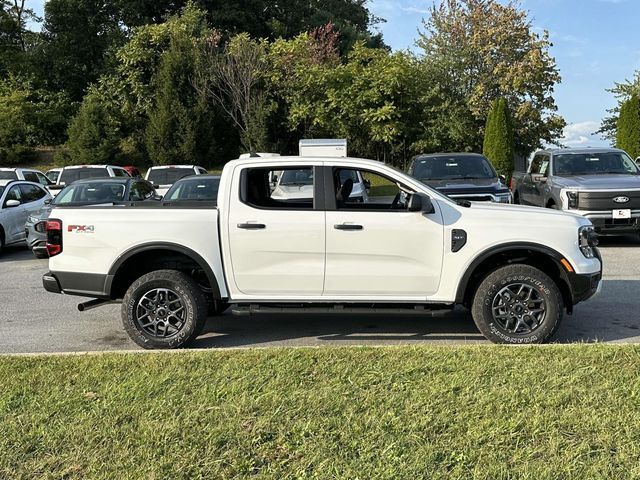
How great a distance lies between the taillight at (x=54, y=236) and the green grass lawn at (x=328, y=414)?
1117mm

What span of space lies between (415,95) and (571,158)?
711 inches

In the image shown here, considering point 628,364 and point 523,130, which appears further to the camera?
point 523,130

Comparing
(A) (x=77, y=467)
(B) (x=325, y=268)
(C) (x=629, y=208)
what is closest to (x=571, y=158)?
(C) (x=629, y=208)

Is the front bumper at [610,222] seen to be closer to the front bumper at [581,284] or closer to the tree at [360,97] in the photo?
the front bumper at [581,284]

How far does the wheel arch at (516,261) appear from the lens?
562cm

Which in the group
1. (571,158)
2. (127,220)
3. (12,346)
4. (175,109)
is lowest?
(12,346)

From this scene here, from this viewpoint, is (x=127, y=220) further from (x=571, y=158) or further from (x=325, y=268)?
(x=571, y=158)

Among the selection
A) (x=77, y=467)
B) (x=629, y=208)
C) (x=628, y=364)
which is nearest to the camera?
(x=77, y=467)

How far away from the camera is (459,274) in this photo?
5660 millimetres

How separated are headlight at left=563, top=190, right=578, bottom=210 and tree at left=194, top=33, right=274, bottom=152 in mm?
21592

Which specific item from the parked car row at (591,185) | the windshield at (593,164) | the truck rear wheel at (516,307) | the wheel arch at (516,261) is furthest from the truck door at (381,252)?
the windshield at (593,164)

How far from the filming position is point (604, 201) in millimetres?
11070

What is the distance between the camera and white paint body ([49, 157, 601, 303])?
5.64 m

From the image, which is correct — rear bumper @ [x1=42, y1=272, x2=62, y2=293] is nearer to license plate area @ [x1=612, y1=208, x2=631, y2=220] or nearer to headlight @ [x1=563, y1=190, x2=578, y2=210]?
headlight @ [x1=563, y1=190, x2=578, y2=210]
